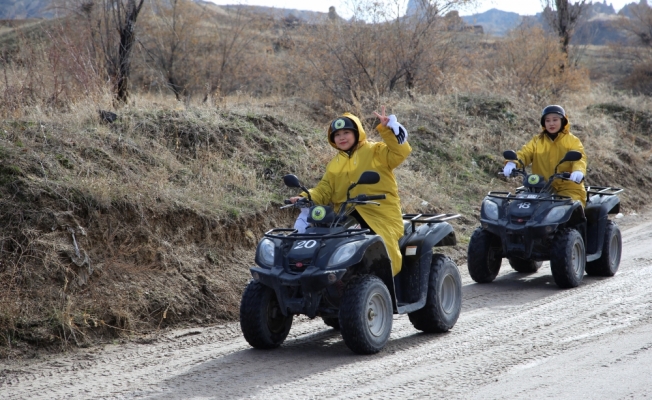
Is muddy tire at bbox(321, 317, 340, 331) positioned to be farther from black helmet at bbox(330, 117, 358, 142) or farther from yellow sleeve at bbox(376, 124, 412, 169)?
black helmet at bbox(330, 117, 358, 142)

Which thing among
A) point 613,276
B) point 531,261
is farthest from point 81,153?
point 613,276

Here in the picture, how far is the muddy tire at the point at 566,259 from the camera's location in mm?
9227

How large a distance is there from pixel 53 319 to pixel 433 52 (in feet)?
48.8

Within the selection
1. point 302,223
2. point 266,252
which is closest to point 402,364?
point 266,252

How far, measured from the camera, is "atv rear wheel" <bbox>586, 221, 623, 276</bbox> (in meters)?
10.1

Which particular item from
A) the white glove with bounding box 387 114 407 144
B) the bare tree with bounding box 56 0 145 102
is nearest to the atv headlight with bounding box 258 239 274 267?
the white glove with bounding box 387 114 407 144

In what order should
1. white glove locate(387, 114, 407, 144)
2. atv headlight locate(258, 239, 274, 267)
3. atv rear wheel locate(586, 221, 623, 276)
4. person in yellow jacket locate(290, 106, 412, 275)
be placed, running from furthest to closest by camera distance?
atv rear wheel locate(586, 221, 623, 276) < person in yellow jacket locate(290, 106, 412, 275) < white glove locate(387, 114, 407, 144) < atv headlight locate(258, 239, 274, 267)

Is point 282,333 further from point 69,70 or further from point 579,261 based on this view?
point 69,70

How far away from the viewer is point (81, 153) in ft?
30.6

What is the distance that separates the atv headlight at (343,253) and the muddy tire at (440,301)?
3.94 ft

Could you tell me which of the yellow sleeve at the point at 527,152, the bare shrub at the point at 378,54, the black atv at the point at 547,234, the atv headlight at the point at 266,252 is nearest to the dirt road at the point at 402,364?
the atv headlight at the point at 266,252

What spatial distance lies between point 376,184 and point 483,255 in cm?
342

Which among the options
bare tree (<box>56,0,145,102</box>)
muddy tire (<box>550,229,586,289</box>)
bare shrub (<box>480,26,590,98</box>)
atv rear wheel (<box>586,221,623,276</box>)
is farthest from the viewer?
bare shrub (<box>480,26,590,98</box>)

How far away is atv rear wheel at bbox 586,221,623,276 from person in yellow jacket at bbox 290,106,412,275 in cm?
430
